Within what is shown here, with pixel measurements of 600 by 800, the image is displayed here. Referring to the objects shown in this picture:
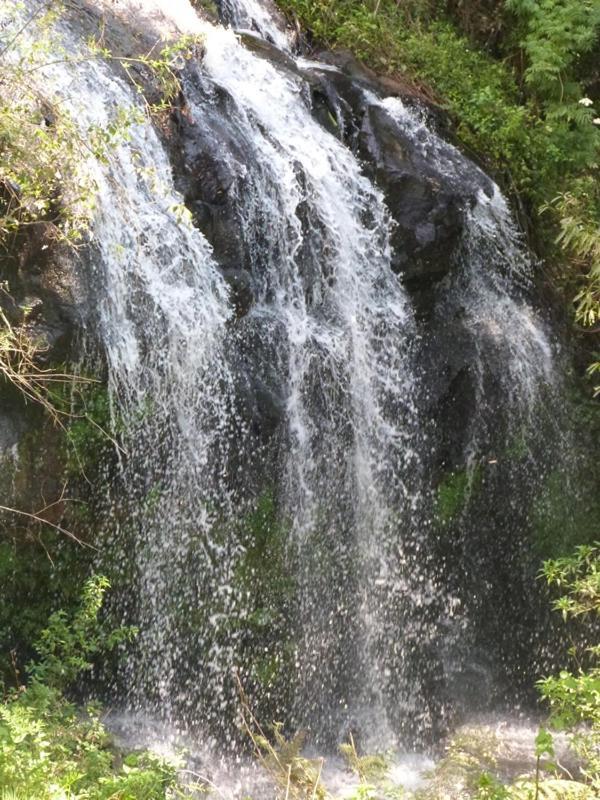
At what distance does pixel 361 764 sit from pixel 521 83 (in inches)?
276

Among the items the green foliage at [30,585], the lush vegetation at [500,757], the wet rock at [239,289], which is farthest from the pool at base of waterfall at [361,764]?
the wet rock at [239,289]

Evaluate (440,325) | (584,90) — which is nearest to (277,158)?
(440,325)

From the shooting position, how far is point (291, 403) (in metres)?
6.57

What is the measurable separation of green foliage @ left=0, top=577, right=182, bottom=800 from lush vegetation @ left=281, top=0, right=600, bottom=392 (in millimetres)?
4808

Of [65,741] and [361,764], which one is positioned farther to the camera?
[361,764]

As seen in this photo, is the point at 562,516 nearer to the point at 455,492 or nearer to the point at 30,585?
the point at 455,492

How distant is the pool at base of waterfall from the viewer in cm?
540

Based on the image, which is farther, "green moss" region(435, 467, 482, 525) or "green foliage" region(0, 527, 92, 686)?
"green moss" region(435, 467, 482, 525)

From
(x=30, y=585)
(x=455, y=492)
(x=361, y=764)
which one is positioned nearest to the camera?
(x=361, y=764)

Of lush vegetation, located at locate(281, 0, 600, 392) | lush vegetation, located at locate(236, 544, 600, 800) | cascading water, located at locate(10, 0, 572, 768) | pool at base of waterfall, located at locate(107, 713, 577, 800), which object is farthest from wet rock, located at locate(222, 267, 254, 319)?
pool at base of waterfall, located at locate(107, 713, 577, 800)

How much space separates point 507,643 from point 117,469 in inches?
143

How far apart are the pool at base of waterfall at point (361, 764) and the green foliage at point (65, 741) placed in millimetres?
471

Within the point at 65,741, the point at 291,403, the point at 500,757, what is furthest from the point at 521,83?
the point at 65,741

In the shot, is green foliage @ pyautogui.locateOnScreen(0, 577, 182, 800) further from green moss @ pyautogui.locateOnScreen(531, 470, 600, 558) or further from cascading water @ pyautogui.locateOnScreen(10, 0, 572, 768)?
green moss @ pyautogui.locateOnScreen(531, 470, 600, 558)
